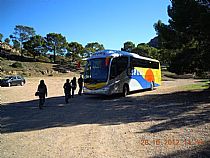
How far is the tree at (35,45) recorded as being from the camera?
72875mm

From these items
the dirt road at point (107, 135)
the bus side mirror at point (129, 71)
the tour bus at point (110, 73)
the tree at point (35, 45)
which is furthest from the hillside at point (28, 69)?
the dirt road at point (107, 135)

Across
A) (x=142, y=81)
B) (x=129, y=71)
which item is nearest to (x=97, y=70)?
(x=129, y=71)

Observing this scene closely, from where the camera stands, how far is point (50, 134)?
7594 millimetres

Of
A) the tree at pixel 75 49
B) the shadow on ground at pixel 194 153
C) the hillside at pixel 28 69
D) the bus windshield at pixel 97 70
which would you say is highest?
the tree at pixel 75 49

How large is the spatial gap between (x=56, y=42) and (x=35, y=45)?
682cm

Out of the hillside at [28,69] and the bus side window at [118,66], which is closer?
the bus side window at [118,66]

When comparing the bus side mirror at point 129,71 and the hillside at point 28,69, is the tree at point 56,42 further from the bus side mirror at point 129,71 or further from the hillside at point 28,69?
the bus side mirror at point 129,71

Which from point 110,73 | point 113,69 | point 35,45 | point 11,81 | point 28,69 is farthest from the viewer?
point 35,45

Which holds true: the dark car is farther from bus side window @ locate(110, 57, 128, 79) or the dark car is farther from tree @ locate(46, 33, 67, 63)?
tree @ locate(46, 33, 67, 63)

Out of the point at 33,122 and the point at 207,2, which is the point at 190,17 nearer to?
the point at 207,2

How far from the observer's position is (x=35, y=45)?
239 ft

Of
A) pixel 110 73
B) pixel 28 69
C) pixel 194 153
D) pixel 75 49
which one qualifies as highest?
pixel 75 49

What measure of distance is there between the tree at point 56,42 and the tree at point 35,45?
1676 millimetres

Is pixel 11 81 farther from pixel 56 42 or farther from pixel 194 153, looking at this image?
pixel 56 42
